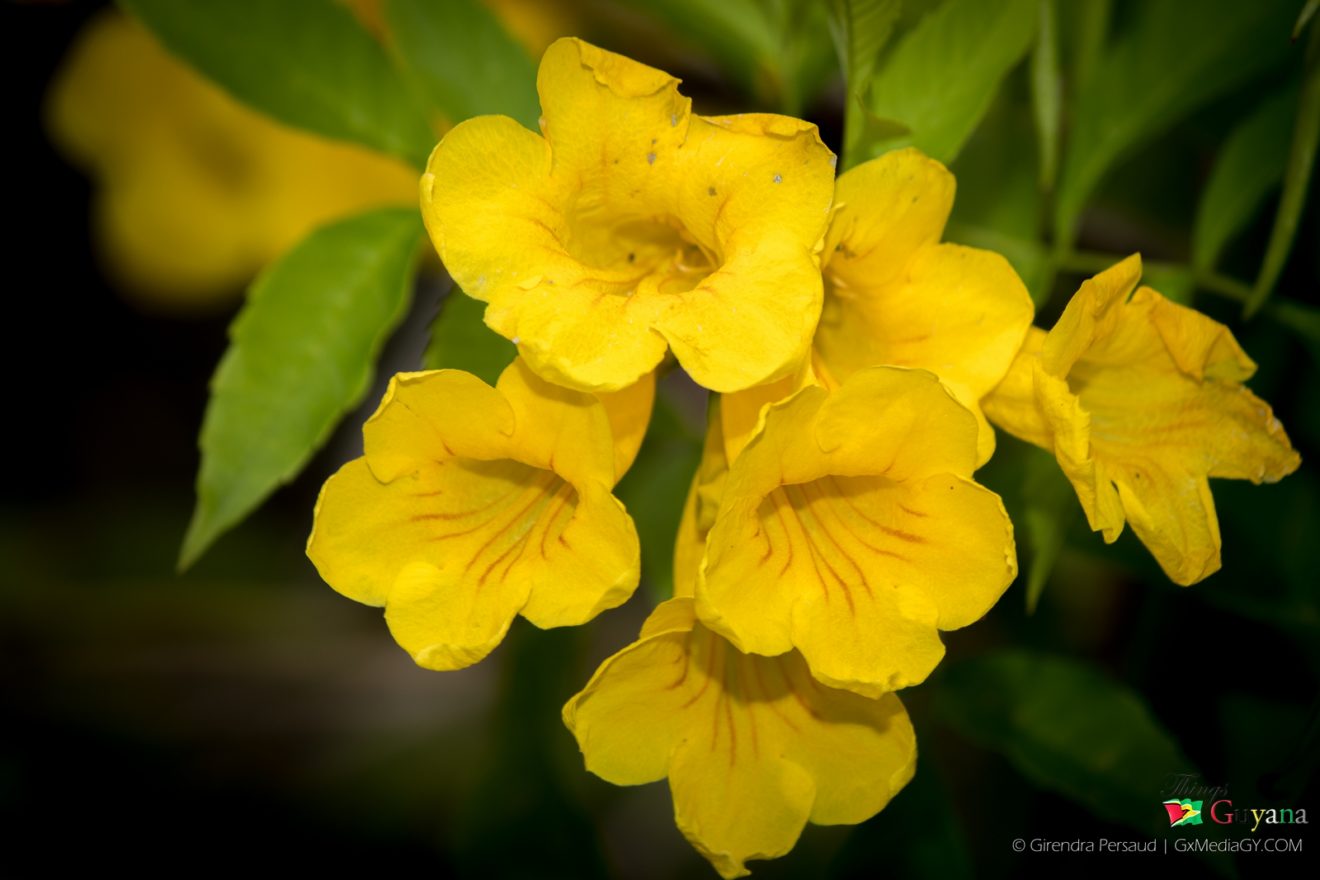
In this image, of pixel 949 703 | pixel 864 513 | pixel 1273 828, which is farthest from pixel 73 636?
pixel 1273 828

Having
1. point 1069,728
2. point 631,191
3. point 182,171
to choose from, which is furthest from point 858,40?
point 182,171

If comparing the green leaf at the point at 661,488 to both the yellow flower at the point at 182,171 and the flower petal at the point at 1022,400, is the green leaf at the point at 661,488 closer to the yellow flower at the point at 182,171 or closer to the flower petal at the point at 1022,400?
the flower petal at the point at 1022,400

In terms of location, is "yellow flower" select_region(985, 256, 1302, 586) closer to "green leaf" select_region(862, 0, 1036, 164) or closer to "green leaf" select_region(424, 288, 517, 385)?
"green leaf" select_region(862, 0, 1036, 164)

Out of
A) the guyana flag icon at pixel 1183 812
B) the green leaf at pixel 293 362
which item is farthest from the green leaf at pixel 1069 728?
the green leaf at pixel 293 362

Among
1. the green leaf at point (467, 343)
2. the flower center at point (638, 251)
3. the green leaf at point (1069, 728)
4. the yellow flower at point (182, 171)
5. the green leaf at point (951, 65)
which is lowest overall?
the yellow flower at point (182, 171)

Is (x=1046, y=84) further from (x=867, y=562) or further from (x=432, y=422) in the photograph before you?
(x=432, y=422)

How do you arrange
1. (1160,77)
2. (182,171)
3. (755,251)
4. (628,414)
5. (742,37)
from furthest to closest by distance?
1. (182,171)
2. (742,37)
3. (1160,77)
4. (628,414)
5. (755,251)

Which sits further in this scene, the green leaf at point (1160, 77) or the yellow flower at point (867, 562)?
the green leaf at point (1160, 77)
